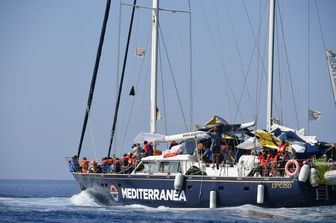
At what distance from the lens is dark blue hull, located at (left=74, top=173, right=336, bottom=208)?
3177 cm

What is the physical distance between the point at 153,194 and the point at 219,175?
3996 millimetres

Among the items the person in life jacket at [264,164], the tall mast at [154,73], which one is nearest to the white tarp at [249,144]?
the person in life jacket at [264,164]

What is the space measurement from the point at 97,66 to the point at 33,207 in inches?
378

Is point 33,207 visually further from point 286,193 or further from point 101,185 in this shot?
point 286,193

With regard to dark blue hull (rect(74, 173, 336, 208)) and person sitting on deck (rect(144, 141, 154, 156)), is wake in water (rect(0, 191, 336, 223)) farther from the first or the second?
person sitting on deck (rect(144, 141, 154, 156))

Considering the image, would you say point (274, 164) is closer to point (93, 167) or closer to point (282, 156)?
point (282, 156)

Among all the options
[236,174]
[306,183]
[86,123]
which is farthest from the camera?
[86,123]

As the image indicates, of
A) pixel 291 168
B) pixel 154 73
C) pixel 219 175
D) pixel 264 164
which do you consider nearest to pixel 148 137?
pixel 154 73

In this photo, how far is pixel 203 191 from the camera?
34406 mm

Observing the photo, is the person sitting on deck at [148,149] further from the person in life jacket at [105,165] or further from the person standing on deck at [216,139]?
the person standing on deck at [216,139]

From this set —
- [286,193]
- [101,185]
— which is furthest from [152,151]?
[286,193]

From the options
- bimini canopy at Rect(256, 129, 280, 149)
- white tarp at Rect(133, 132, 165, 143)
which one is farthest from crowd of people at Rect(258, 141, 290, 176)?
white tarp at Rect(133, 132, 165, 143)

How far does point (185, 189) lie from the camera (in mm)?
35062

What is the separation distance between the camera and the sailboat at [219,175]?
3186 cm
